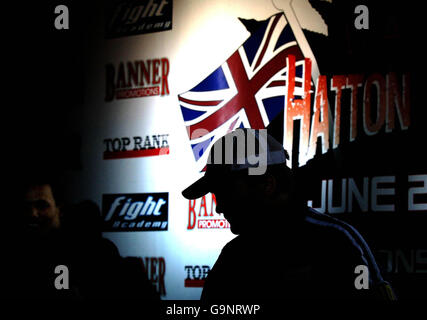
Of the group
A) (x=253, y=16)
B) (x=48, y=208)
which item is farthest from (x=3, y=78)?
(x=253, y=16)

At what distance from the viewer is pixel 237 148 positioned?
204cm

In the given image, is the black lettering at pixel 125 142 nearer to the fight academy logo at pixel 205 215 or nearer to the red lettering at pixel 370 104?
the fight academy logo at pixel 205 215

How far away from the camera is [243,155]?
79.0 inches

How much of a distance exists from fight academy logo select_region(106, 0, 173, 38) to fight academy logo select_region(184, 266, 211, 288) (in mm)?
1793

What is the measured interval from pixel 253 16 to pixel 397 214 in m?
1.66

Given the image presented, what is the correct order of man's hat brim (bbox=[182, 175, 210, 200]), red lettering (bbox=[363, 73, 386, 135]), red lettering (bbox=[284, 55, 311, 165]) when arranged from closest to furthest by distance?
man's hat brim (bbox=[182, 175, 210, 200]) < red lettering (bbox=[363, 73, 386, 135]) < red lettering (bbox=[284, 55, 311, 165])

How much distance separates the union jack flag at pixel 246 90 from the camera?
3701 mm

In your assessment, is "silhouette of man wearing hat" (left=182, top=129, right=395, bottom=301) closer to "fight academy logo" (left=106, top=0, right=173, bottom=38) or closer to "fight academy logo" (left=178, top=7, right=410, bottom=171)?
"fight academy logo" (left=178, top=7, right=410, bottom=171)

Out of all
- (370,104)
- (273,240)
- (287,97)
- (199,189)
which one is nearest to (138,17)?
(287,97)

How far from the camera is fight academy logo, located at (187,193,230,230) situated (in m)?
3.81

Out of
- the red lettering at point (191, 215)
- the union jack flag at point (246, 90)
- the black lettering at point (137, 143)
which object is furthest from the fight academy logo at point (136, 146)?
the red lettering at point (191, 215)

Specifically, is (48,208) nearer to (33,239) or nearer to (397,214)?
(33,239)

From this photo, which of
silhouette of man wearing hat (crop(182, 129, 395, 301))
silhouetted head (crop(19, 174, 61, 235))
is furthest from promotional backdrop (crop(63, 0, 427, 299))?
silhouette of man wearing hat (crop(182, 129, 395, 301))

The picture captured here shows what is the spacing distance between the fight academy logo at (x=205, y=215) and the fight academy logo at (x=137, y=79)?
0.88 m
